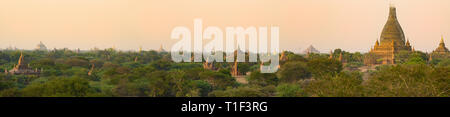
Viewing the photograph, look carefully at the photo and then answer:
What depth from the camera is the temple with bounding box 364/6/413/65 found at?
89.2 m

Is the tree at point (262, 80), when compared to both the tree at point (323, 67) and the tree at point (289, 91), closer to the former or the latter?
the tree at point (323, 67)

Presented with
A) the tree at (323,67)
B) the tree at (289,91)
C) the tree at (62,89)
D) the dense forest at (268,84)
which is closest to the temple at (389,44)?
the tree at (323,67)

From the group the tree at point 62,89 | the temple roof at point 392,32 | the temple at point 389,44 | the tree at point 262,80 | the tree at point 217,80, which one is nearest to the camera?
the tree at point 62,89

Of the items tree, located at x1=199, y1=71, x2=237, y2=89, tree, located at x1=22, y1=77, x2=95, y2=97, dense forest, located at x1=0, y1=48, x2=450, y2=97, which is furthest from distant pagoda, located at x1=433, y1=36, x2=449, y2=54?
tree, located at x1=22, y1=77, x2=95, y2=97

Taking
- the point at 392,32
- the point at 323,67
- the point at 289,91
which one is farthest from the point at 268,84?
→ the point at 392,32

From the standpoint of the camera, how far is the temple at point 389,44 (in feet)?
293

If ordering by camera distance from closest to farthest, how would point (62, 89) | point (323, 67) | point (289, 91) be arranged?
point (62, 89)
point (289, 91)
point (323, 67)

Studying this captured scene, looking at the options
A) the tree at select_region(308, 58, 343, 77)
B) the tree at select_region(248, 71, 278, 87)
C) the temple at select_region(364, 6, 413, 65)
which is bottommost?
the tree at select_region(248, 71, 278, 87)

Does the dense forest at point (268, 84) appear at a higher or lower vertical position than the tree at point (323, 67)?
lower

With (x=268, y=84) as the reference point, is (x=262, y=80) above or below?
above

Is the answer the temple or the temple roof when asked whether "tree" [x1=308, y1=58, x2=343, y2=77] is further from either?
the temple roof

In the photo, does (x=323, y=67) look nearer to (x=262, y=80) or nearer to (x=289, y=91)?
(x=262, y=80)

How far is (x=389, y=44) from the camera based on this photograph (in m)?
93.1
